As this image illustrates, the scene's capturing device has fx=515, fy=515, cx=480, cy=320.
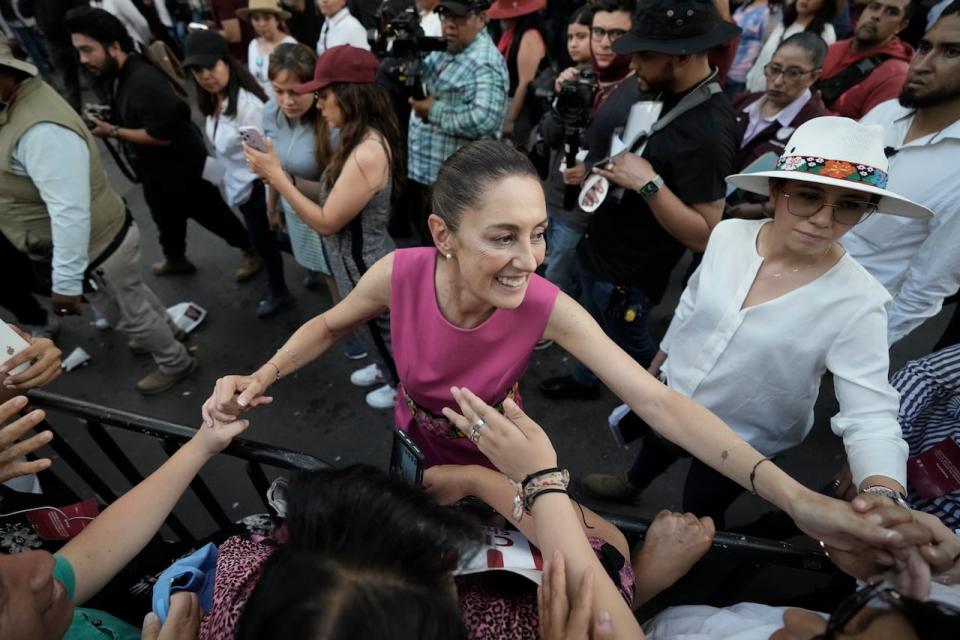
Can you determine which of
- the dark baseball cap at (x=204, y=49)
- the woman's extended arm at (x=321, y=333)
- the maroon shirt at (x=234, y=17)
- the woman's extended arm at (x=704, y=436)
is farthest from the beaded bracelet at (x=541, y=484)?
the maroon shirt at (x=234, y=17)

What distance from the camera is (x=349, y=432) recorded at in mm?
3301

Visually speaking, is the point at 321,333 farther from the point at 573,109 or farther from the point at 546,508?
the point at 573,109

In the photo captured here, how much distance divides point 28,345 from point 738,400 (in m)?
2.54

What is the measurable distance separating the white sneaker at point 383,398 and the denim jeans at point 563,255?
4.28ft

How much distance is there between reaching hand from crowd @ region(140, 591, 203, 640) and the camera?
1.11 metres

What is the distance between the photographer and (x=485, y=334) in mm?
1613

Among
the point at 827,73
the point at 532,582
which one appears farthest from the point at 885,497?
the point at 827,73

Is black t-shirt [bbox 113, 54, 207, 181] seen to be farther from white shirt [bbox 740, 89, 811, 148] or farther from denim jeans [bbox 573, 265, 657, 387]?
white shirt [bbox 740, 89, 811, 148]

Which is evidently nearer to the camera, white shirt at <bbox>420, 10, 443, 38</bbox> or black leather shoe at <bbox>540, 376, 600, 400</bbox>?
black leather shoe at <bbox>540, 376, 600, 400</bbox>

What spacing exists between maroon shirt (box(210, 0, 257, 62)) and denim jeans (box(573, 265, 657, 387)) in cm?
492

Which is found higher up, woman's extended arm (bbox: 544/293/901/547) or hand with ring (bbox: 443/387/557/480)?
hand with ring (bbox: 443/387/557/480)

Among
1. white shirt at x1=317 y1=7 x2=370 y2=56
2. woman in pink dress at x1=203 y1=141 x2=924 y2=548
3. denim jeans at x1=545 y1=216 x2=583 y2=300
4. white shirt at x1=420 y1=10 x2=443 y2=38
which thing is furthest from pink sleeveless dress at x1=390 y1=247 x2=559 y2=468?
white shirt at x1=317 y1=7 x2=370 y2=56

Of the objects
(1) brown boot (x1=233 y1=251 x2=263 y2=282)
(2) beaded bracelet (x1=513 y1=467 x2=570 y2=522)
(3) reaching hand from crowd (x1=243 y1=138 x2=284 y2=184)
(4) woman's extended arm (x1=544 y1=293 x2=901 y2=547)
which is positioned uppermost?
(3) reaching hand from crowd (x1=243 y1=138 x2=284 y2=184)

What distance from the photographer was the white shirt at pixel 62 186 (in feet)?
7.91
